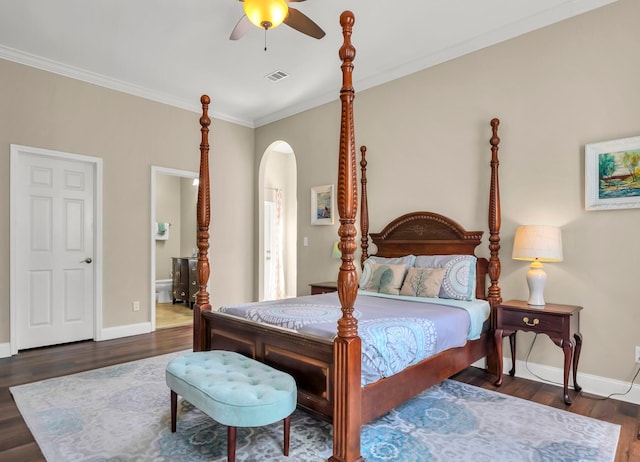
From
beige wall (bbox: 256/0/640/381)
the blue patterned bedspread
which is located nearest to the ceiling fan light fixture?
beige wall (bbox: 256/0/640/381)

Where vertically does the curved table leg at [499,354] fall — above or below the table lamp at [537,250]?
below

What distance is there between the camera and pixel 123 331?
475cm

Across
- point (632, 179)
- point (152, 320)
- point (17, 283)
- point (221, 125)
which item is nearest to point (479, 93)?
point (632, 179)

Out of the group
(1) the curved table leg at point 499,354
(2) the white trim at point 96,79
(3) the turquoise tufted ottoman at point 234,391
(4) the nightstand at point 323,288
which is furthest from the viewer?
(4) the nightstand at point 323,288

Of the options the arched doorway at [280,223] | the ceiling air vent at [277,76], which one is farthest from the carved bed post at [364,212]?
the arched doorway at [280,223]

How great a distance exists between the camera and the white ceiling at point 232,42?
319cm

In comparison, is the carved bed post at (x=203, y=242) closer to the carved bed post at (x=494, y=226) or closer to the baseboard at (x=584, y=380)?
the carved bed post at (x=494, y=226)

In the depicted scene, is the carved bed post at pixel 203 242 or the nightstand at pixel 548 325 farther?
the carved bed post at pixel 203 242

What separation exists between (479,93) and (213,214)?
3861mm

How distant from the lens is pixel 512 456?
6.86 feet

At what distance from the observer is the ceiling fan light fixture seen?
247cm

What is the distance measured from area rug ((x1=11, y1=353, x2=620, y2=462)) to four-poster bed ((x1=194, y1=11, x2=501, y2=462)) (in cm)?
20

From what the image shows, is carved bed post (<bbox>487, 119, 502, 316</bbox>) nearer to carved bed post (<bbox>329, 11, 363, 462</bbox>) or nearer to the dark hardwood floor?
the dark hardwood floor

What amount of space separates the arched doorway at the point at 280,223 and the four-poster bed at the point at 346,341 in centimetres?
409
